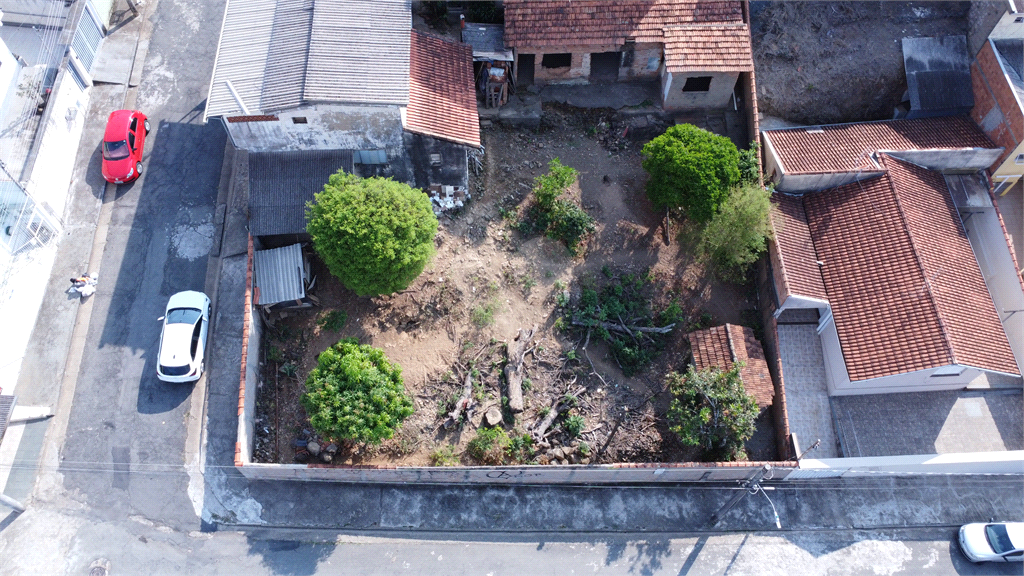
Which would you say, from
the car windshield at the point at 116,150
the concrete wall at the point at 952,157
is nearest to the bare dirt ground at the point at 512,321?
the concrete wall at the point at 952,157

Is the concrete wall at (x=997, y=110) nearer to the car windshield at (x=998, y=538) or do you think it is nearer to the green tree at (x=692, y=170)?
the green tree at (x=692, y=170)

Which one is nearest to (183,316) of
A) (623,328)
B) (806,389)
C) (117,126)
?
(117,126)

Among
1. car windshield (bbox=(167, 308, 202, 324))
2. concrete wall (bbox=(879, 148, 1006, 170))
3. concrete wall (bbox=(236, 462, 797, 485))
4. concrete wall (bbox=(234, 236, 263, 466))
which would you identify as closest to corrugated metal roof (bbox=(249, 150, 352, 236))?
concrete wall (bbox=(234, 236, 263, 466))

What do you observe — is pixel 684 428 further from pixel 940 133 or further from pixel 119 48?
pixel 119 48

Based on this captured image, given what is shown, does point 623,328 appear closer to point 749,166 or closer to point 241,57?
point 749,166

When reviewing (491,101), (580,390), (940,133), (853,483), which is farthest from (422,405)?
(940,133)

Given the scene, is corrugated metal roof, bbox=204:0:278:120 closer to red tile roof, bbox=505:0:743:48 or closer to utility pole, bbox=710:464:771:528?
red tile roof, bbox=505:0:743:48
